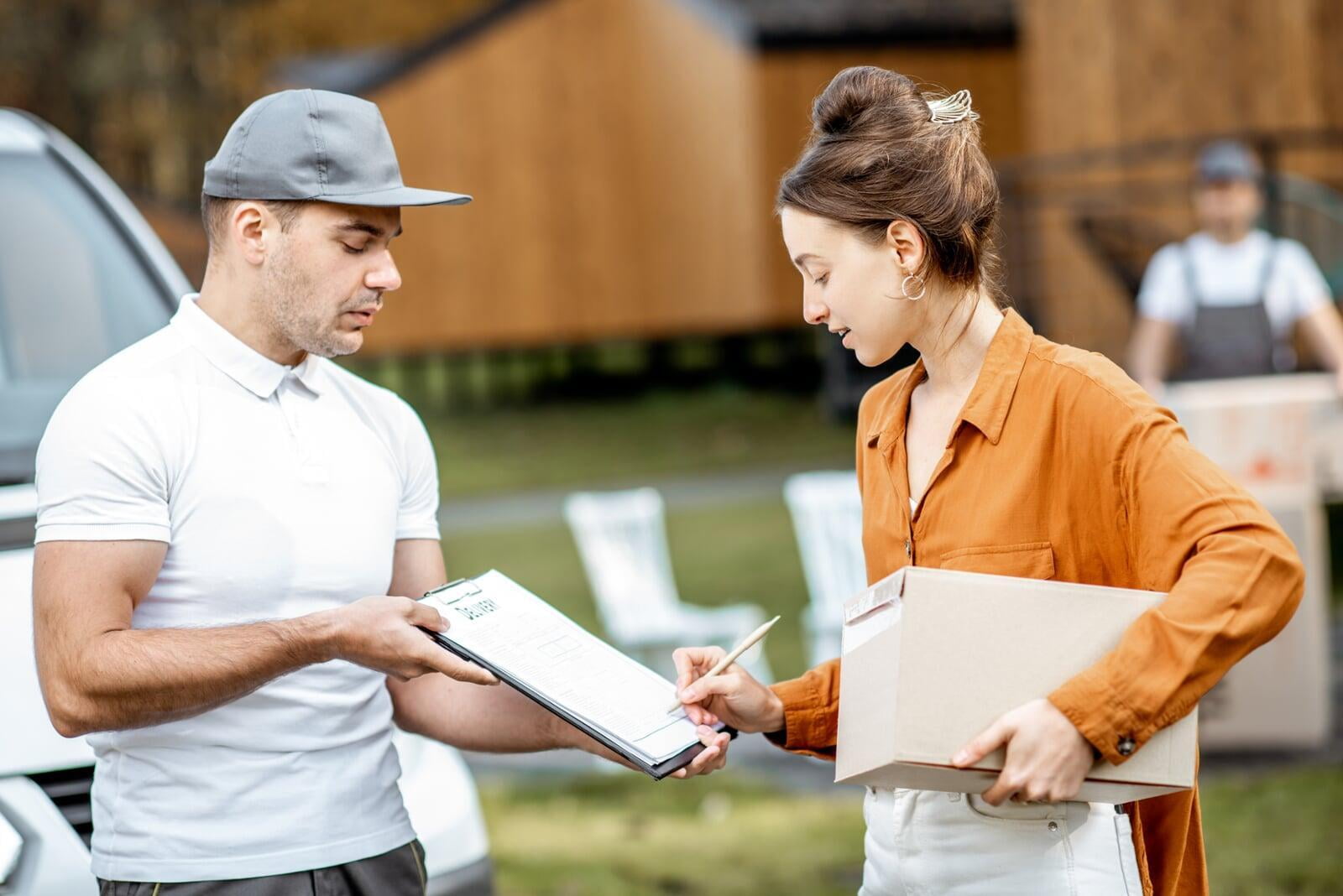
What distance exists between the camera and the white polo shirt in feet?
8.26

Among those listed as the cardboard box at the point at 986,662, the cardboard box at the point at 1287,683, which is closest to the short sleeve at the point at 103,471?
the cardboard box at the point at 986,662

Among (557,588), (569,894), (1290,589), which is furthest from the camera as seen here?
(557,588)

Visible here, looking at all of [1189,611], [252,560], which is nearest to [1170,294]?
[1189,611]

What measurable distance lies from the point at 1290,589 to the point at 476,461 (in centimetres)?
1635

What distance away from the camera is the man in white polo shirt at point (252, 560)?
8.04 ft

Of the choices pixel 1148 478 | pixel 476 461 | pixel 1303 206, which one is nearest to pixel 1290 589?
pixel 1148 478

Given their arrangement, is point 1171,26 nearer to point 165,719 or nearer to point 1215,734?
point 1215,734

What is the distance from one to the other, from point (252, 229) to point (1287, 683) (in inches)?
205

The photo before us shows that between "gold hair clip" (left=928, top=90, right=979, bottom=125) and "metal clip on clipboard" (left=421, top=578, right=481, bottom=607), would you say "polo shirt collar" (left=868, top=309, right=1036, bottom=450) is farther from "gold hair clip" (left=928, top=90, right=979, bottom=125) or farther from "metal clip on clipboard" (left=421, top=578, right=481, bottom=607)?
"metal clip on clipboard" (left=421, top=578, right=481, bottom=607)

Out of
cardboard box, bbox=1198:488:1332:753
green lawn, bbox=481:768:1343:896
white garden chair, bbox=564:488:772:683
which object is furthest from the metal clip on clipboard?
white garden chair, bbox=564:488:772:683

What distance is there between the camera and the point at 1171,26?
42.4ft

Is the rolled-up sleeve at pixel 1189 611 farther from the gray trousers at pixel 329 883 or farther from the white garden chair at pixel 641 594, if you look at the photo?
the white garden chair at pixel 641 594

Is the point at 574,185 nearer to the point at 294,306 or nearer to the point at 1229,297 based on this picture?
the point at 1229,297

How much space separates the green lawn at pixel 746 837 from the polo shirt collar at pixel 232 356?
328 cm
